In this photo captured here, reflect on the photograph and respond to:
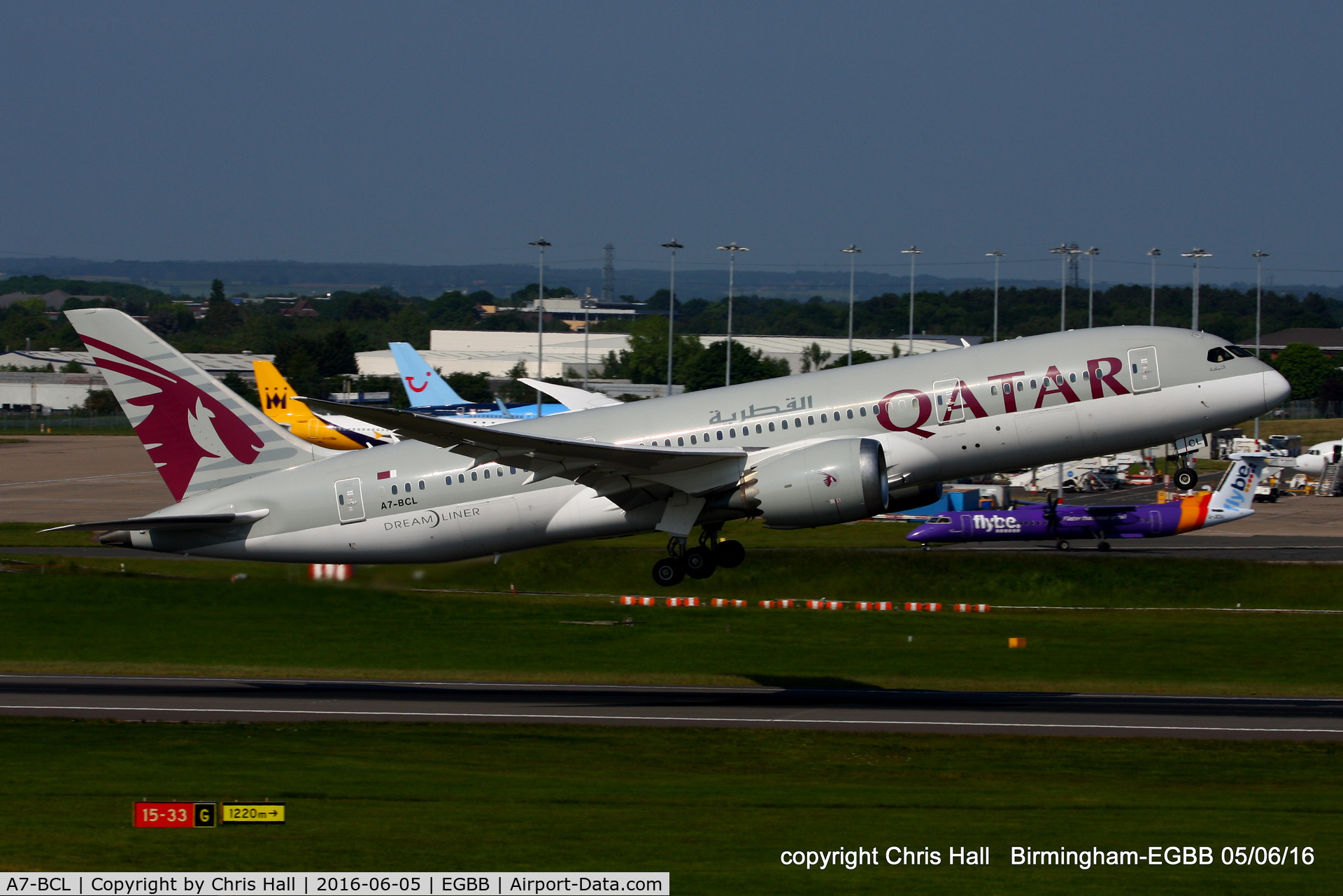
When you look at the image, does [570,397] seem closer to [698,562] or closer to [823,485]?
[698,562]

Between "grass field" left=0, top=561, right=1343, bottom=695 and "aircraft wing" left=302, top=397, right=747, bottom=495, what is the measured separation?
217 inches

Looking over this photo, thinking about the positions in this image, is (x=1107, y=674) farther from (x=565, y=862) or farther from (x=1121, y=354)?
(x=565, y=862)

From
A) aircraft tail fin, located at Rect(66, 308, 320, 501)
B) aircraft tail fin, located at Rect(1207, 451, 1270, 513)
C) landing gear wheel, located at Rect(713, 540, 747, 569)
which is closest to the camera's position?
landing gear wheel, located at Rect(713, 540, 747, 569)

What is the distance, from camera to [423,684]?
46.1 metres

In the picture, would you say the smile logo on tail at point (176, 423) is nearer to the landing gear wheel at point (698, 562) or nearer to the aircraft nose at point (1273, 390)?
the landing gear wheel at point (698, 562)

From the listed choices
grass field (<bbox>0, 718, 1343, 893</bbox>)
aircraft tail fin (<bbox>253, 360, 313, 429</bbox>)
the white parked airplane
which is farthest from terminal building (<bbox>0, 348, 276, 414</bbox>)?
grass field (<bbox>0, 718, 1343, 893</bbox>)

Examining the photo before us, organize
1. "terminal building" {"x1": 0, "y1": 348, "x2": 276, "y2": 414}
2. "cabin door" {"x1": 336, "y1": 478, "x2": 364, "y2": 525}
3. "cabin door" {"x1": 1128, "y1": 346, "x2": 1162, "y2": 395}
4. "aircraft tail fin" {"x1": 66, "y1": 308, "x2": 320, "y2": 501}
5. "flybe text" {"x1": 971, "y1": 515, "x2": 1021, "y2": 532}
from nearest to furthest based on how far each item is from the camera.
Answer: "cabin door" {"x1": 1128, "y1": 346, "x2": 1162, "y2": 395}, "cabin door" {"x1": 336, "y1": 478, "x2": 364, "y2": 525}, "aircraft tail fin" {"x1": 66, "y1": 308, "x2": 320, "y2": 501}, "flybe text" {"x1": 971, "y1": 515, "x2": 1021, "y2": 532}, "terminal building" {"x1": 0, "y1": 348, "x2": 276, "y2": 414}

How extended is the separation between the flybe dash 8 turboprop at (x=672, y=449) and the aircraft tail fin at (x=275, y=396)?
46317 millimetres

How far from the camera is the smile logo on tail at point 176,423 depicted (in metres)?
37.4

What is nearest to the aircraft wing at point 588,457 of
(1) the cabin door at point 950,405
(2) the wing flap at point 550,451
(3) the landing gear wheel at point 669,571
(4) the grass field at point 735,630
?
(2) the wing flap at point 550,451

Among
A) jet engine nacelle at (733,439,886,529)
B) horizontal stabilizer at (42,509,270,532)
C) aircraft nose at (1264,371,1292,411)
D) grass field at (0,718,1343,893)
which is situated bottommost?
grass field at (0,718,1343,893)

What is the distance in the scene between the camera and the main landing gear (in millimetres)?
36875

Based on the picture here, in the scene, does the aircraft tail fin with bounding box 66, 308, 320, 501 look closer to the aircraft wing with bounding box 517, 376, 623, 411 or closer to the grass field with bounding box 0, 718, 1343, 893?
the grass field with bounding box 0, 718, 1343, 893
